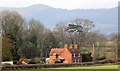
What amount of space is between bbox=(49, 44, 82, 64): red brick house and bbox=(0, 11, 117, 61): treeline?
1.93 metres

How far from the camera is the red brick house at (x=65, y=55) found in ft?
181

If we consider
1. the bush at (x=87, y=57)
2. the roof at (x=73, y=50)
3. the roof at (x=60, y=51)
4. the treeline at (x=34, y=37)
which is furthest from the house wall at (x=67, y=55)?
the treeline at (x=34, y=37)

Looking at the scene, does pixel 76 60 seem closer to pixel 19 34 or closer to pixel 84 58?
pixel 84 58

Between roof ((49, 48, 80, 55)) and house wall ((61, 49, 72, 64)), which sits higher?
roof ((49, 48, 80, 55))

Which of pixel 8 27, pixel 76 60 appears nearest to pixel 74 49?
pixel 76 60

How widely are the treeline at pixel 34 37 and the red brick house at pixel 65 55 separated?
193 centimetres

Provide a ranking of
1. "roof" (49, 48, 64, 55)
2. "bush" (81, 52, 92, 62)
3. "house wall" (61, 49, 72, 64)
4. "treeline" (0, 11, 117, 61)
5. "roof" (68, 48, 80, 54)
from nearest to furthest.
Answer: "treeline" (0, 11, 117, 61), "bush" (81, 52, 92, 62), "house wall" (61, 49, 72, 64), "roof" (49, 48, 64, 55), "roof" (68, 48, 80, 54)

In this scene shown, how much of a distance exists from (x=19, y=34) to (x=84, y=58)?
12354 millimetres

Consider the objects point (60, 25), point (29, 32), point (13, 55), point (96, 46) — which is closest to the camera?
point (13, 55)

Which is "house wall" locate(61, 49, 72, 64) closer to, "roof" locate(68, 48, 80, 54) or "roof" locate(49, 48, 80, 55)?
"roof" locate(49, 48, 80, 55)

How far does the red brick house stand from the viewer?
5522cm

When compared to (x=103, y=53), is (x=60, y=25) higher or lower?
higher

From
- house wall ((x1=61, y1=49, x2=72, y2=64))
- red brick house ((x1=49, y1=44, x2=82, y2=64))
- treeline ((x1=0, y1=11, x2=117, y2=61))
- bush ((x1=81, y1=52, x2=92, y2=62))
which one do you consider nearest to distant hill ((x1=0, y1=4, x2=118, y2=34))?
treeline ((x1=0, y1=11, x2=117, y2=61))

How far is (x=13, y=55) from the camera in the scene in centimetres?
5100
